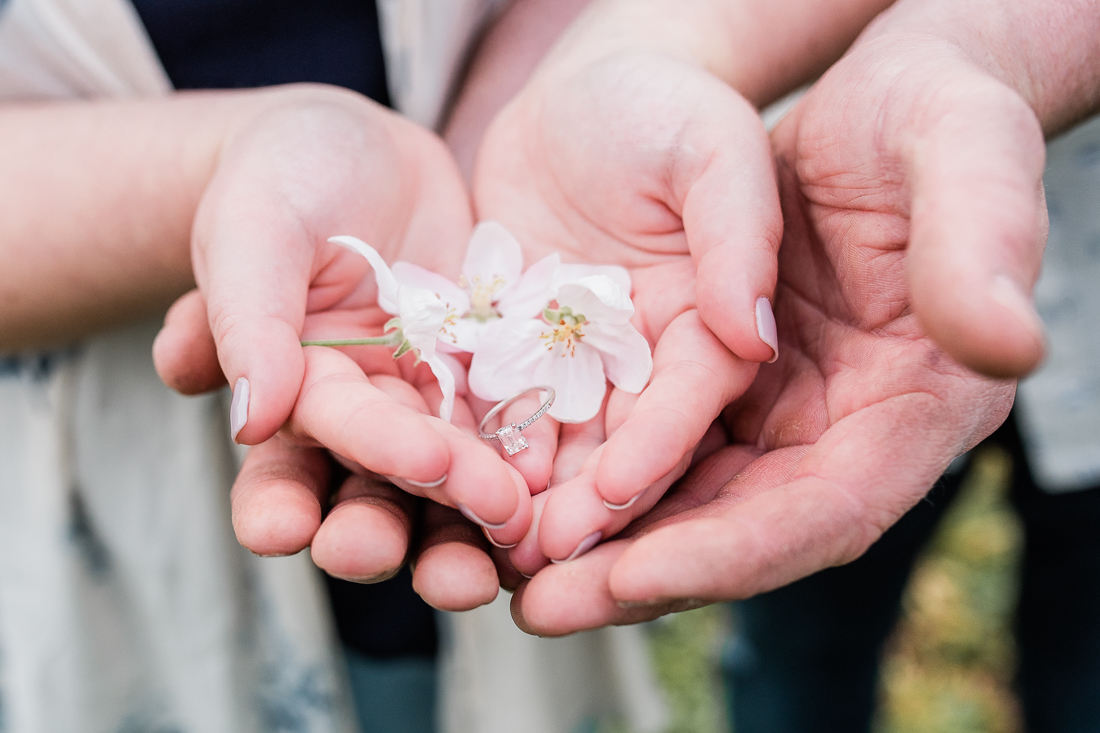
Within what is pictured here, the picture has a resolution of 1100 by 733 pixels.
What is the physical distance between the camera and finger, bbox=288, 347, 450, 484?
94 cm

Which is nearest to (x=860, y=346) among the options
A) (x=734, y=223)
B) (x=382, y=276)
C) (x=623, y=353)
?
(x=734, y=223)

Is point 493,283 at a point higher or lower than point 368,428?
lower

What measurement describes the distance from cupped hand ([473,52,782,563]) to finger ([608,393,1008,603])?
107mm

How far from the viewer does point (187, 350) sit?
1262mm

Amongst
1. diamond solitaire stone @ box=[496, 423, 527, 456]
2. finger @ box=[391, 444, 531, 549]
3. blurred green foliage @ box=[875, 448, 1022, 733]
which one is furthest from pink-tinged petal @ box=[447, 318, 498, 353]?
blurred green foliage @ box=[875, 448, 1022, 733]

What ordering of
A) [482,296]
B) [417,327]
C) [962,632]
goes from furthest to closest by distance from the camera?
[962,632], [482,296], [417,327]

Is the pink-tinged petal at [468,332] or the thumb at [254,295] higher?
the thumb at [254,295]

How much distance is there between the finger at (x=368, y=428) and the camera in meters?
0.94

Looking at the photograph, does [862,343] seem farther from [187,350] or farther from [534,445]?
[187,350]

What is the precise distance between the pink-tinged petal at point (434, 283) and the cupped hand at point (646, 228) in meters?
0.18

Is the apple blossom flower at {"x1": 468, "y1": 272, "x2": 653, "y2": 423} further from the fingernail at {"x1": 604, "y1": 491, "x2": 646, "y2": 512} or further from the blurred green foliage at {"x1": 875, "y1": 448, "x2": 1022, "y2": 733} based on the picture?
the blurred green foliage at {"x1": 875, "y1": 448, "x2": 1022, "y2": 733}

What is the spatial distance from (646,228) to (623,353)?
0.26 meters

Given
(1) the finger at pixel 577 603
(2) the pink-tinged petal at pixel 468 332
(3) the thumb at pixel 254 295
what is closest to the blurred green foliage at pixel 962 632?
(2) the pink-tinged petal at pixel 468 332

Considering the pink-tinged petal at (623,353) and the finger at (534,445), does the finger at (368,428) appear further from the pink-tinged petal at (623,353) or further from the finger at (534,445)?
the pink-tinged petal at (623,353)
